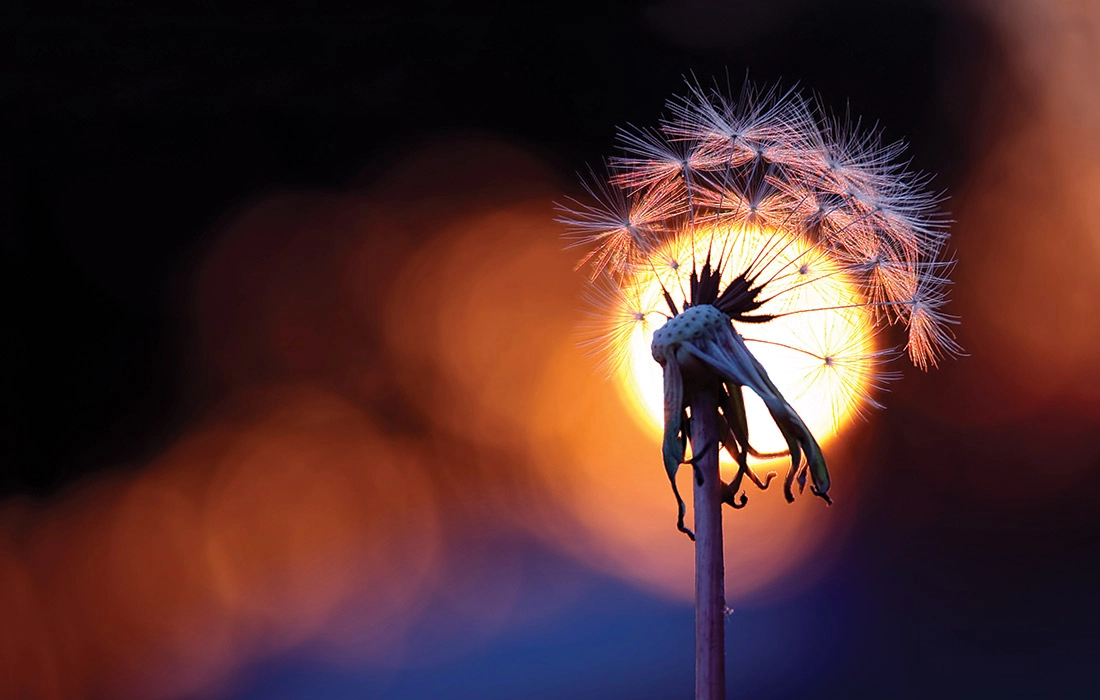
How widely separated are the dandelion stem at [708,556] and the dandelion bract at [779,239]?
368 millimetres

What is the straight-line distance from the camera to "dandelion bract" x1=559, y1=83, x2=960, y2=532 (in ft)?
10.0

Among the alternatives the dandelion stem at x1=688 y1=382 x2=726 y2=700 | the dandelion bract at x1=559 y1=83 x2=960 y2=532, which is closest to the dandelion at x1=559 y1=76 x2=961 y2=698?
the dandelion bract at x1=559 y1=83 x2=960 y2=532

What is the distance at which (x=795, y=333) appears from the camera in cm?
320

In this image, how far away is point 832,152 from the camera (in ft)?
10.4

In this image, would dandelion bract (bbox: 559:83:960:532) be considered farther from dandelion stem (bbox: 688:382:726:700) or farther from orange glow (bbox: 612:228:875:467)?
dandelion stem (bbox: 688:382:726:700)

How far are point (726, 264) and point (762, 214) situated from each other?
0.35 metres

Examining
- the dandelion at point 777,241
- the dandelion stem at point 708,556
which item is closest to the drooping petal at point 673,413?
the dandelion stem at point 708,556

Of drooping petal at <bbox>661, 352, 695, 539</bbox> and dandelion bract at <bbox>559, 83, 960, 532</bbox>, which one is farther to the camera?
dandelion bract at <bbox>559, 83, 960, 532</bbox>

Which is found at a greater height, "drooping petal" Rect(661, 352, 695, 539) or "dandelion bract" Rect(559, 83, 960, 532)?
"dandelion bract" Rect(559, 83, 960, 532)

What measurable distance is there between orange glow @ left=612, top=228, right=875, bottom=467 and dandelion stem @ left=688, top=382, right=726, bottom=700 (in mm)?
410

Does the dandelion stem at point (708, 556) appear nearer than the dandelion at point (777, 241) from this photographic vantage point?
Yes

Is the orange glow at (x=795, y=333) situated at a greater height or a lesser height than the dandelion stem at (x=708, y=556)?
greater

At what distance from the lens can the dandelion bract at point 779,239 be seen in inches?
120

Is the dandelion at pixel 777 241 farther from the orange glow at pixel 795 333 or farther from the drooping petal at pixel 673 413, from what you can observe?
the drooping petal at pixel 673 413
